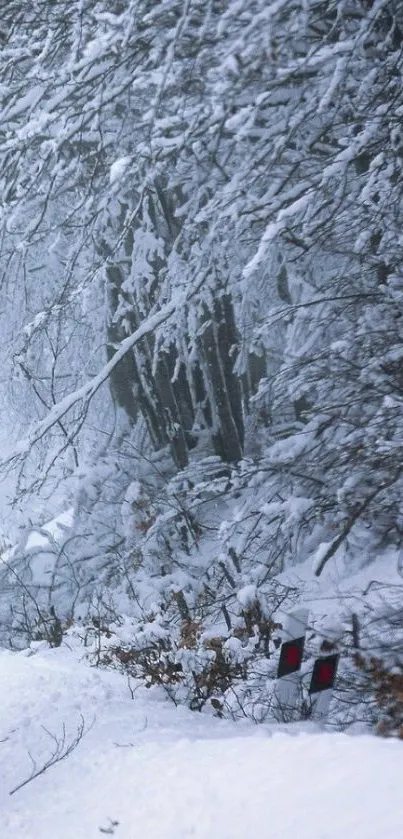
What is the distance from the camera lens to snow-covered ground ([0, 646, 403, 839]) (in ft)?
9.13

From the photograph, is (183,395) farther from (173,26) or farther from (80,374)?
(173,26)

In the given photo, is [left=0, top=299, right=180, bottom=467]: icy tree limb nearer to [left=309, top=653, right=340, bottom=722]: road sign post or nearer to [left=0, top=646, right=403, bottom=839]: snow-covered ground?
[left=0, top=646, right=403, bottom=839]: snow-covered ground

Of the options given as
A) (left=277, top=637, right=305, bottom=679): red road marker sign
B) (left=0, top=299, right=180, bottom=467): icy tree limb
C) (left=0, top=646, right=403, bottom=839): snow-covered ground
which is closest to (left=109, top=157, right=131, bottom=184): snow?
(left=0, top=299, right=180, bottom=467): icy tree limb

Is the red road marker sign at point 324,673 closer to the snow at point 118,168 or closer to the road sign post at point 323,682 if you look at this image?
the road sign post at point 323,682

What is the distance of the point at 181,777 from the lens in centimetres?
382

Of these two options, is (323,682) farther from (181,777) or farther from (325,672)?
(181,777)

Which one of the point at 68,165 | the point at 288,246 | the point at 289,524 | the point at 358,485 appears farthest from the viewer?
the point at 288,246

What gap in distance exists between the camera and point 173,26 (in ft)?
11.4

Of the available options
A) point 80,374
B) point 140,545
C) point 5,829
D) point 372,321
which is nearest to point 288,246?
point 372,321

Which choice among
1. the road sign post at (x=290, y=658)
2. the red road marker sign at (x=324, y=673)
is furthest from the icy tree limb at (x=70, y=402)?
the red road marker sign at (x=324, y=673)

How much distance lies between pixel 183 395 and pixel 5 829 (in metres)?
9.42

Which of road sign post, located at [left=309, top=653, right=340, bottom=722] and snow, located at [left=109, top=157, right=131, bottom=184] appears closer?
snow, located at [left=109, top=157, right=131, bottom=184]

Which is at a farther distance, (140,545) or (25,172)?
(140,545)

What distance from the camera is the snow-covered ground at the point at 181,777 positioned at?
278 centimetres
